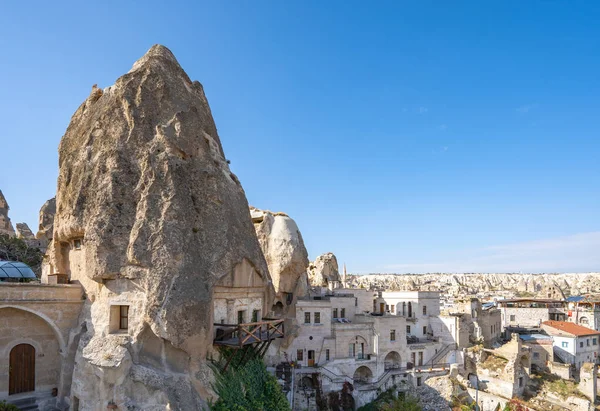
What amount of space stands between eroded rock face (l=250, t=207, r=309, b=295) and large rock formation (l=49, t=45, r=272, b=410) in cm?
1081

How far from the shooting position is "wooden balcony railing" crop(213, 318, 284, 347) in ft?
67.8

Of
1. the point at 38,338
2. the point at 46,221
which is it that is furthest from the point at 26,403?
the point at 46,221

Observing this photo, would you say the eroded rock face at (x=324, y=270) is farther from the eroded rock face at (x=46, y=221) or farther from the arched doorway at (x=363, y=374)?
the eroded rock face at (x=46, y=221)

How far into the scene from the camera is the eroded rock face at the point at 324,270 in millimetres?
55000

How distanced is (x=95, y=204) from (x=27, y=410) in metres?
10.8

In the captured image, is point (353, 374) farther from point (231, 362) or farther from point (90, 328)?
point (90, 328)

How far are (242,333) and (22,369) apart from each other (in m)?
11.3

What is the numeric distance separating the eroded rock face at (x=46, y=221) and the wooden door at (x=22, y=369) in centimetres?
2965

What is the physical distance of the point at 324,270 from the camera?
183ft

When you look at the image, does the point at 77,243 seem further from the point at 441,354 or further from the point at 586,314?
the point at 586,314

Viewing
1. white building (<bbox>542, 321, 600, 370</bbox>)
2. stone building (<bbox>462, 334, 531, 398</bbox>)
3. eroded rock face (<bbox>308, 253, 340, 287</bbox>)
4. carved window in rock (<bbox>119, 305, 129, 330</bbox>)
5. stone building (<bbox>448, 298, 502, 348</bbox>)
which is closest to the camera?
carved window in rock (<bbox>119, 305, 129, 330</bbox>)

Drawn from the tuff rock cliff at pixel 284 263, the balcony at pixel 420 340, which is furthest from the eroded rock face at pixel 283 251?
the balcony at pixel 420 340

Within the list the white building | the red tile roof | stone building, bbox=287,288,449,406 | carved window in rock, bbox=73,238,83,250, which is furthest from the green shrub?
the red tile roof

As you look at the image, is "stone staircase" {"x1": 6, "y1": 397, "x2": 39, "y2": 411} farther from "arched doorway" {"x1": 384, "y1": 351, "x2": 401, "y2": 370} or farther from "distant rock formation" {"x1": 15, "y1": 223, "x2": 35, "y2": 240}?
"distant rock formation" {"x1": 15, "y1": 223, "x2": 35, "y2": 240}
